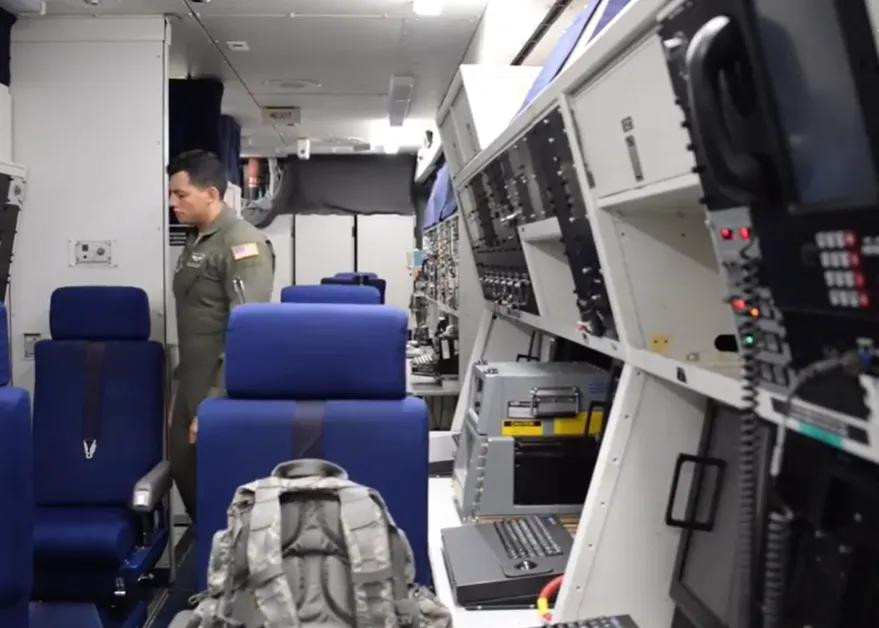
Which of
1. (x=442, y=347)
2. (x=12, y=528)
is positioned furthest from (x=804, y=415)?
(x=442, y=347)

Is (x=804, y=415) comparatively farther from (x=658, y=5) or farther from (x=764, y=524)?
(x=658, y=5)

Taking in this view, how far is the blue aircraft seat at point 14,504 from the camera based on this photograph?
1782mm

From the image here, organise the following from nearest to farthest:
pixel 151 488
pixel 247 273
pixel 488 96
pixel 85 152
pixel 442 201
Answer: pixel 151 488 → pixel 488 96 → pixel 247 273 → pixel 85 152 → pixel 442 201

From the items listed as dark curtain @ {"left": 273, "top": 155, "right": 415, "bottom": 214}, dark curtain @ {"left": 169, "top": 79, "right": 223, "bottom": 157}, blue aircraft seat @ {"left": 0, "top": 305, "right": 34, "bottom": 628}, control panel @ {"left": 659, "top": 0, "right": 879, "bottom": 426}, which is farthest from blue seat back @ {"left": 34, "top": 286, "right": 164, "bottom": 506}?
dark curtain @ {"left": 273, "top": 155, "right": 415, "bottom": 214}

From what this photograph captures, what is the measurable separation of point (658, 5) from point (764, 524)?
2.48ft

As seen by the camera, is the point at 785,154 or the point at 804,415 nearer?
the point at 785,154

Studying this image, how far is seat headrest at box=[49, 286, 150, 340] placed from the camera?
313 centimetres

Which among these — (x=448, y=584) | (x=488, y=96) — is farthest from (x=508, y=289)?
(x=448, y=584)

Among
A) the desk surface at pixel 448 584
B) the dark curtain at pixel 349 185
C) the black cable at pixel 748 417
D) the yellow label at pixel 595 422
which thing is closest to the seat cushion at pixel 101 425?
the desk surface at pixel 448 584

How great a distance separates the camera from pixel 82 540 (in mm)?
2803

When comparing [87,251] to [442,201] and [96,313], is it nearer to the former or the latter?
[96,313]

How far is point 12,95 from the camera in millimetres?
3666

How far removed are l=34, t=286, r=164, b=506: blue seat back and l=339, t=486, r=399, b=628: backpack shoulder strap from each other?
185 centimetres

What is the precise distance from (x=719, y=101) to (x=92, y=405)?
2726mm
